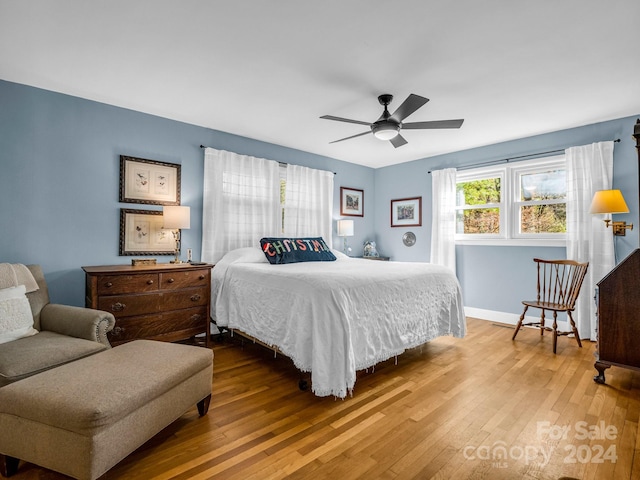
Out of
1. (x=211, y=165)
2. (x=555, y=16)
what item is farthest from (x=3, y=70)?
(x=555, y=16)

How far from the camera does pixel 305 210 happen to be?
471cm

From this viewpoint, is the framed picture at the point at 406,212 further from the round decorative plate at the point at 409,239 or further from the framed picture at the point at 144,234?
the framed picture at the point at 144,234

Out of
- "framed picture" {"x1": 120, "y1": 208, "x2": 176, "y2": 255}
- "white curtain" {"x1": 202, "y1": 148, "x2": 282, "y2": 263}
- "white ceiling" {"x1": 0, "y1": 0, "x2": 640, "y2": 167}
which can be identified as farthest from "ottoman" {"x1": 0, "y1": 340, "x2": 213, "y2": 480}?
"white curtain" {"x1": 202, "y1": 148, "x2": 282, "y2": 263}

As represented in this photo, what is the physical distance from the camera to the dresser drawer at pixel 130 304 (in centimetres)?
261

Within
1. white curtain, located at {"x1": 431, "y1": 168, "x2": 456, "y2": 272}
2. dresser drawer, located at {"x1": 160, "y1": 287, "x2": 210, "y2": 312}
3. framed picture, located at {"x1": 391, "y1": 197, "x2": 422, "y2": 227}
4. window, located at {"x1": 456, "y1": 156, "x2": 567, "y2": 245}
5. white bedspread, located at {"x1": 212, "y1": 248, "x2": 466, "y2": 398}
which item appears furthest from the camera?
framed picture, located at {"x1": 391, "y1": 197, "x2": 422, "y2": 227}

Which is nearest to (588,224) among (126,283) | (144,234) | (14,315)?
(126,283)

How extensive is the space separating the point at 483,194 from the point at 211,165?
3.76 m

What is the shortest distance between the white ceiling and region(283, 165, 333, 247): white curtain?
3.82 feet

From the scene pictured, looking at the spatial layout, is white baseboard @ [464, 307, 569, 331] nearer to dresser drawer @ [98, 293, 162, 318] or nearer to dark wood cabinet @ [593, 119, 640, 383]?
dark wood cabinet @ [593, 119, 640, 383]

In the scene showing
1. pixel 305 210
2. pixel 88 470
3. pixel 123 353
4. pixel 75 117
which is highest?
pixel 75 117

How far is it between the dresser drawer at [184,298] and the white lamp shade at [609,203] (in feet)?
13.3

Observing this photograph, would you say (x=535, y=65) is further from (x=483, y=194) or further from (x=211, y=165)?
(x=211, y=165)

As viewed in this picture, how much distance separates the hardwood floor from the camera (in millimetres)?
1550

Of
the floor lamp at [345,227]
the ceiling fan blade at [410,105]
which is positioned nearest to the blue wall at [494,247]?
the floor lamp at [345,227]
